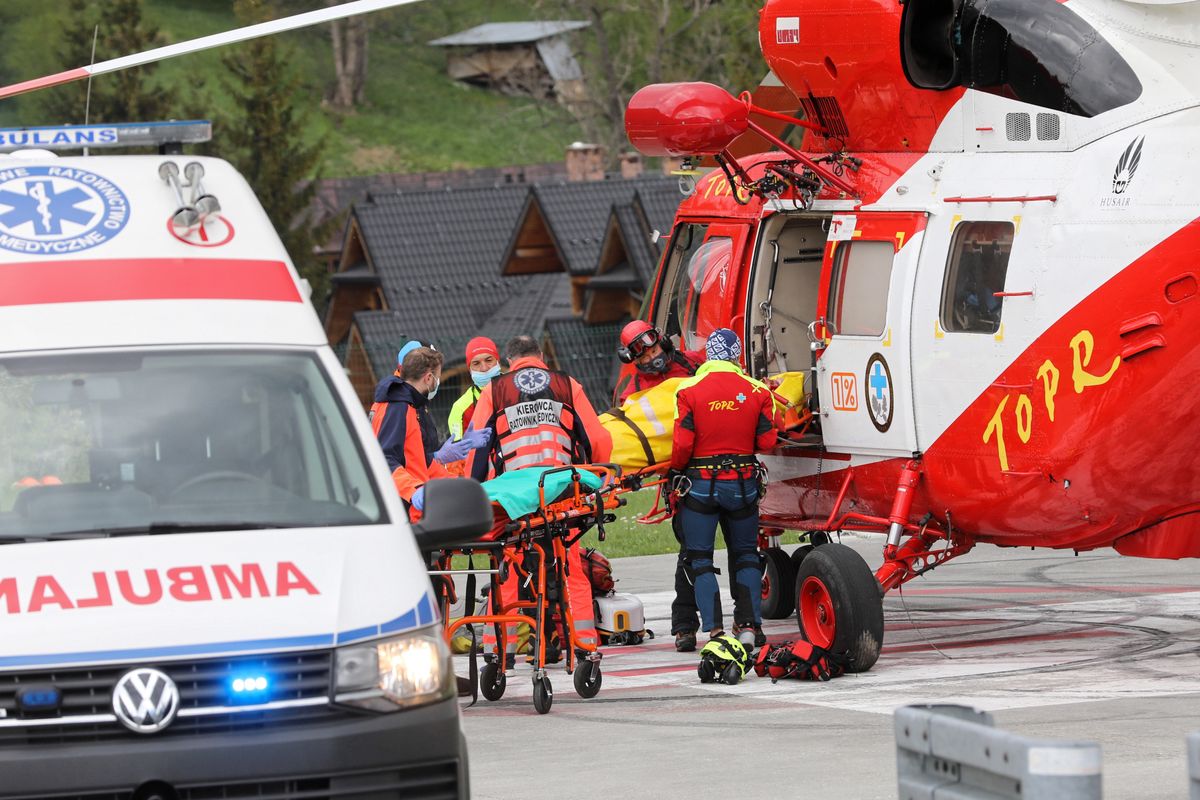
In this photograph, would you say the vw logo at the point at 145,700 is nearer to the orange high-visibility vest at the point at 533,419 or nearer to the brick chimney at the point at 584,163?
the orange high-visibility vest at the point at 533,419

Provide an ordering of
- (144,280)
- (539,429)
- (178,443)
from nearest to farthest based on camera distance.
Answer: (178,443), (144,280), (539,429)

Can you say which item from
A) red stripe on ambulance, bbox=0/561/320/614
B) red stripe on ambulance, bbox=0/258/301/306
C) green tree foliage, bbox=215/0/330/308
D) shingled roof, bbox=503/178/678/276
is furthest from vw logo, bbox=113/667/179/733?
green tree foliage, bbox=215/0/330/308

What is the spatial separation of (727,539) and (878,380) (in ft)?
4.45

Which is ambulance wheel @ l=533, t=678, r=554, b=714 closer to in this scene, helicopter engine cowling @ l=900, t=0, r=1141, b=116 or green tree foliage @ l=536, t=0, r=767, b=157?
helicopter engine cowling @ l=900, t=0, r=1141, b=116

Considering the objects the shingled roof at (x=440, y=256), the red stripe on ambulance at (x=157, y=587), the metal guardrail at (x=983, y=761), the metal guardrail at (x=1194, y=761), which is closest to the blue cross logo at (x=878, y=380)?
the red stripe on ambulance at (x=157, y=587)

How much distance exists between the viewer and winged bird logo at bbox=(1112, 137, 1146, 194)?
34.1 ft

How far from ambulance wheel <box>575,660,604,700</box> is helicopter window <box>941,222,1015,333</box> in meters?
2.89

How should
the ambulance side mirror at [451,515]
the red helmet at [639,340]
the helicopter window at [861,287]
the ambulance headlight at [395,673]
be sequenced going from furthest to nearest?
the red helmet at [639,340] < the helicopter window at [861,287] < the ambulance side mirror at [451,515] < the ambulance headlight at [395,673]

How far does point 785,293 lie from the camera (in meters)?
13.4

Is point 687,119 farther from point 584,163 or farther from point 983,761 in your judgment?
point 584,163

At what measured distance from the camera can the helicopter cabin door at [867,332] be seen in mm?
11734

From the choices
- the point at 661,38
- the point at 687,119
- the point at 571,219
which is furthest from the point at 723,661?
the point at 661,38

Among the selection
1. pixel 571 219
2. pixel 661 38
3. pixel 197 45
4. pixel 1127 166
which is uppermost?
pixel 661 38

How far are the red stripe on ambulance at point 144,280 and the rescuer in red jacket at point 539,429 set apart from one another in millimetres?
4037
